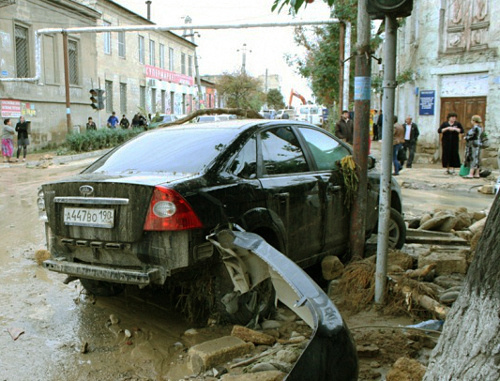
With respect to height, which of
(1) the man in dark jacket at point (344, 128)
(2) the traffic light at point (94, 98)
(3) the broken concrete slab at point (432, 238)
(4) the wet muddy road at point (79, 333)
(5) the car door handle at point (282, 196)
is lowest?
(4) the wet muddy road at point (79, 333)

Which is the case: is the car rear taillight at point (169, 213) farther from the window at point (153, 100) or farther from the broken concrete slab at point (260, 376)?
the window at point (153, 100)

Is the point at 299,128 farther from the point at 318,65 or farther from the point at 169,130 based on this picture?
the point at 318,65

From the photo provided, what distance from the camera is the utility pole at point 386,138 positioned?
4.03 meters

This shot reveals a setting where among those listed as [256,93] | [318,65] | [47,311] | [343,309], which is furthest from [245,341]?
[256,93]

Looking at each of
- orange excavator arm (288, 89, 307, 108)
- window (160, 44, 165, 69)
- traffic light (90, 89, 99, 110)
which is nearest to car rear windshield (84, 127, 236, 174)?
traffic light (90, 89, 99, 110)

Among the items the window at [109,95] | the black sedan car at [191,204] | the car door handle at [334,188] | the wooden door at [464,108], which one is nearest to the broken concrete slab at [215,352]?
the black sedan car at [191,204]

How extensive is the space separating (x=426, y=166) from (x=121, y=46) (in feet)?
78.7

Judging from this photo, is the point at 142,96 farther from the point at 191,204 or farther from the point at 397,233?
the point at 191,204

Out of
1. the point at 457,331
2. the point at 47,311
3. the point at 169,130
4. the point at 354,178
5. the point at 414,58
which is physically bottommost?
the point at 47,311

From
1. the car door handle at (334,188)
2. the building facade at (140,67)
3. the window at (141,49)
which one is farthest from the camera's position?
the window at (141,49)

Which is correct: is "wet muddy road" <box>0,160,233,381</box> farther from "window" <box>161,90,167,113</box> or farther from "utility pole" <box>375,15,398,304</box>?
"window" <box>161,90,167,113</box>

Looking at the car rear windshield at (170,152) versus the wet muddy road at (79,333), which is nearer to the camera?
the wet muddy road at (79,333)

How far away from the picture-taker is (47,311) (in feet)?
14.7

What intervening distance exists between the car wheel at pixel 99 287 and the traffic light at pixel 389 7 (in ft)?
10.6
